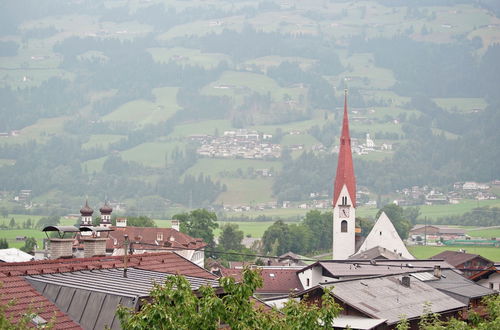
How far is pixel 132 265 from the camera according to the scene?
107ft

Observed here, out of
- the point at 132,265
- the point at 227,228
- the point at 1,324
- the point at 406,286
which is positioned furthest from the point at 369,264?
the point at 227,228

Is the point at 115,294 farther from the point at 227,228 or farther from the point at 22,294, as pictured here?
the point at 227,228

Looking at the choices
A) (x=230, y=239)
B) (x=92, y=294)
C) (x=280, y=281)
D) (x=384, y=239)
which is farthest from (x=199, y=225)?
(x=92, y=294)

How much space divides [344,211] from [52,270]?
253 ft

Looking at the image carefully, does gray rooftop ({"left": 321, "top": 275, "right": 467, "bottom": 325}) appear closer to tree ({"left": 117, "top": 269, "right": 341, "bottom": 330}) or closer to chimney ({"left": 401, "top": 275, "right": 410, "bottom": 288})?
chimney ({"left": 401, "top": 275, "right": 410, "bottom": 288})

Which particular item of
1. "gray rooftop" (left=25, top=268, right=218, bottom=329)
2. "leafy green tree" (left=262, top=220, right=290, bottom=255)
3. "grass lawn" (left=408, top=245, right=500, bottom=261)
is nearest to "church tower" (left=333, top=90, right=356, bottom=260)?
"grass lawn" (left=408, top=245, right=500, bottom=261)

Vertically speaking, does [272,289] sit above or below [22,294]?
below

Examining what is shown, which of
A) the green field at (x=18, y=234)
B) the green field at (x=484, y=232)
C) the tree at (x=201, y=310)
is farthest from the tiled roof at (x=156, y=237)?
the green field at (x=484, y=232)

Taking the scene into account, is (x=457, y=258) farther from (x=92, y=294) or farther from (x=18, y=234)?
(x=18, y=234)

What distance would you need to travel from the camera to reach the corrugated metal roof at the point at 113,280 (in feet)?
90.0

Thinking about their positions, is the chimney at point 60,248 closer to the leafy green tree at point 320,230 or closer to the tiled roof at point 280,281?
the tiled roof at point 280,281

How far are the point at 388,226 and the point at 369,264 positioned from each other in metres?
29.1

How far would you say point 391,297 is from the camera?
46.9 metres

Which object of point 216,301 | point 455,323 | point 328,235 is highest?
point 216,301
